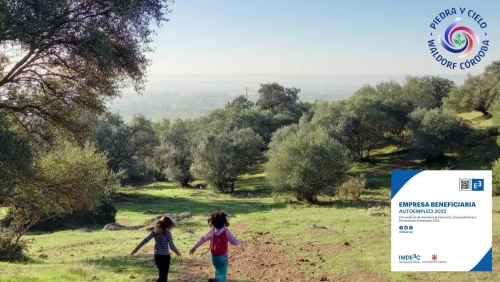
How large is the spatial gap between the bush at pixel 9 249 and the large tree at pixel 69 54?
6080mm

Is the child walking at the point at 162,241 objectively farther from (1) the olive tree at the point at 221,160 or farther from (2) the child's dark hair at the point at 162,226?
(1) the olive tree at the point at 221,160

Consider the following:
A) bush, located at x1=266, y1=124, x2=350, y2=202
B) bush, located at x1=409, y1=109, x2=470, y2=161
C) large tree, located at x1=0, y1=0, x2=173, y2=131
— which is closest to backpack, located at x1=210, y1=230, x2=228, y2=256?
large tree, located at x1=0, y1=0, x2=173, y2=131

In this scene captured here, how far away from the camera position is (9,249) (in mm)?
17047

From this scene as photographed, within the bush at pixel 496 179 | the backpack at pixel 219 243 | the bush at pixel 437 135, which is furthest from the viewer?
the bush at pixel 437 135

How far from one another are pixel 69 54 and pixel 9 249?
9.86 metres

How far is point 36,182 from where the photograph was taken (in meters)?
15.0

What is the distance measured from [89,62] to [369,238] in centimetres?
1443

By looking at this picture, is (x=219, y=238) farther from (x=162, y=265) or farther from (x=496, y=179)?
(x=496, y=179)

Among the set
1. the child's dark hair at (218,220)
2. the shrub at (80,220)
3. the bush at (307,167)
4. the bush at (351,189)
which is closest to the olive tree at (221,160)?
the bush at (307,167)

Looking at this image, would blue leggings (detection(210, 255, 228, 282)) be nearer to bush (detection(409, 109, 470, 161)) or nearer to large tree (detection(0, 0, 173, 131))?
large tree (detection(0, 0, 173, 131))

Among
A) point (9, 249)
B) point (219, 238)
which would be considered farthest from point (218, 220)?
point (9, 249)

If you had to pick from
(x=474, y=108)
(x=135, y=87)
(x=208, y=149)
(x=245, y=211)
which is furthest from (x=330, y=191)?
(x=474, y=108)

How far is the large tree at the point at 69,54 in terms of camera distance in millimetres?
11148

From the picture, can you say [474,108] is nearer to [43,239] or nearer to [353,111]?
[353,111]
